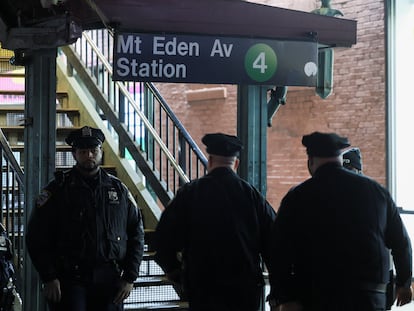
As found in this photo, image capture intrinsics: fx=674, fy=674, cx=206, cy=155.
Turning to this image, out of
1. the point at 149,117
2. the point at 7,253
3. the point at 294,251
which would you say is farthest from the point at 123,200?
the point at 149,117

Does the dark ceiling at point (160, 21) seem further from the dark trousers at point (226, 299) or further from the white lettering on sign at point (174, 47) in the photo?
→ the dark trousers at point (226, 299)

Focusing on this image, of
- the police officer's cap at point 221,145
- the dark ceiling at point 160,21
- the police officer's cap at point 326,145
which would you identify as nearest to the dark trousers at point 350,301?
the police officer's cap at point 326,145

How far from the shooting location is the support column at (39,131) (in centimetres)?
486

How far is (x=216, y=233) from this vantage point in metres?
3.76

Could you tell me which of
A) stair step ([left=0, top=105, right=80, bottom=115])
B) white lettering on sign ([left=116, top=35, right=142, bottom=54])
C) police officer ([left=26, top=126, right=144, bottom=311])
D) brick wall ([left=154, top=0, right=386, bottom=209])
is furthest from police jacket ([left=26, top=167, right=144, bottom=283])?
brick wall ([left=154, top=0, right=386, bottom=209])

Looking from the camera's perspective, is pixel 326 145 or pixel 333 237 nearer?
pixel 333 237

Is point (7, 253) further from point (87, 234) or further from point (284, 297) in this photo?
point (284, 297)

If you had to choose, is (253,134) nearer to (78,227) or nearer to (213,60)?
(213,60)

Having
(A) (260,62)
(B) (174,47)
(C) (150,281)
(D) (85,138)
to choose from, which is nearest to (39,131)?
(D) (85,138)

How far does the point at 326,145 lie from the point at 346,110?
598 cm

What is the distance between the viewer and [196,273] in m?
3.78

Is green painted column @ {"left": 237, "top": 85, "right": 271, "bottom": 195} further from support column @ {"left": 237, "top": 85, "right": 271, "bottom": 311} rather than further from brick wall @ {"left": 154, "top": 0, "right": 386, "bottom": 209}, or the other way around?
brick wall @ {"left": 154, "top": 0, "right": 386, "bottom": 209}

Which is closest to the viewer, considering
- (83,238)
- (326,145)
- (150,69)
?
(326,145)

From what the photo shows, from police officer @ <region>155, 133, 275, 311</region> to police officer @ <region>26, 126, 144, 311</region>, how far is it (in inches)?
23.8
